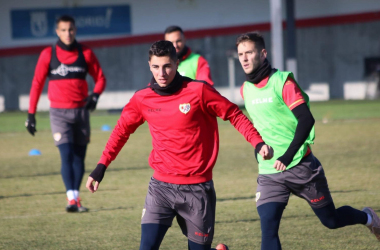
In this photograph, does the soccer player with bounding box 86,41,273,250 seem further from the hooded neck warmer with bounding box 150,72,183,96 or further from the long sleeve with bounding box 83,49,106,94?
the long sleeve with bounding box 83,49,106,94

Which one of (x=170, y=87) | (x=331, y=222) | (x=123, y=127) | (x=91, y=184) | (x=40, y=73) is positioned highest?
(x=170, y=87)

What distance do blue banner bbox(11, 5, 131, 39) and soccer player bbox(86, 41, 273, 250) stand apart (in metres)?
25.3

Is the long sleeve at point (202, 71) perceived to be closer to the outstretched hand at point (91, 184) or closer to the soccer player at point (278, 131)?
the soccer player at point (278, 131)

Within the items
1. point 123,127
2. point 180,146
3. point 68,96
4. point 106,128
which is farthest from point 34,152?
point 180,146

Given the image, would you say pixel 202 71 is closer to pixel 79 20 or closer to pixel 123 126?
pixel 123 126

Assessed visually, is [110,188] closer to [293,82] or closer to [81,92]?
[81,92]

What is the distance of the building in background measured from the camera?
2877 centimetres

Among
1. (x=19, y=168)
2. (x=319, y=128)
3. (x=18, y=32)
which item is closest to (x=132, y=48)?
(x=18, y=32)

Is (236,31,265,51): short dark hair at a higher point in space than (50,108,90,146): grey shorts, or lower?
higher

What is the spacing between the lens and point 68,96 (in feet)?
24.6

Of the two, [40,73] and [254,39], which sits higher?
[254,39]

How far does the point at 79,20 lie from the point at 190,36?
510 centimetres

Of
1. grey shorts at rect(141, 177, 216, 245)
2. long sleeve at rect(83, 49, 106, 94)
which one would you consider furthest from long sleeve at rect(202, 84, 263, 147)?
long sleeve at rect(83, 49, 106, 94)

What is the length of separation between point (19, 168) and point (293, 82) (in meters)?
7.58
